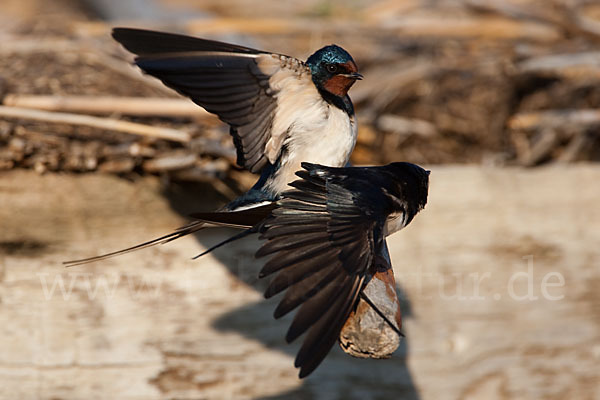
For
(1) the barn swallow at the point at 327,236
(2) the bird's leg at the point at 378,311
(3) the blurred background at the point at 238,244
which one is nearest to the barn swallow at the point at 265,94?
(1) the barn swallow at the point at 327,236

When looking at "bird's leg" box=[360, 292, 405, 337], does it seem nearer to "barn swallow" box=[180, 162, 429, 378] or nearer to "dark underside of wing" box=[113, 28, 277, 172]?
"barn swallow" box=[180, 162, 429, 378]

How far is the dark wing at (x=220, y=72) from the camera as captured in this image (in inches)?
74.1

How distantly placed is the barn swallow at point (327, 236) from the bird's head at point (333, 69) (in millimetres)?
231

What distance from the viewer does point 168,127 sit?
3023mm

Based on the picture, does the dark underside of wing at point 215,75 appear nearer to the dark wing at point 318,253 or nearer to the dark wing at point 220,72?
the dark wing at point 220,72

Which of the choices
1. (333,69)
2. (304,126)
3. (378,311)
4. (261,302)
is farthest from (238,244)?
(378,311)

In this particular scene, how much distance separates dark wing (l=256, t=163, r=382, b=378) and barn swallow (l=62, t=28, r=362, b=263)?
207 millimetres

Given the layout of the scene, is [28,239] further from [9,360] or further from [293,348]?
[293,348]

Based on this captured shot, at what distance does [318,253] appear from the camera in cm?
161

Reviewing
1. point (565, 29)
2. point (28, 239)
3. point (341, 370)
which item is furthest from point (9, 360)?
point (565, 29)

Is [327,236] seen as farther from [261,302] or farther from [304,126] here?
[261,302]

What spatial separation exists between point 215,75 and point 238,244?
4.02ft

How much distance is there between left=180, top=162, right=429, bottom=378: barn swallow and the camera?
4.86 feet

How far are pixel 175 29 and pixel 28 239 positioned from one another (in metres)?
1.92
